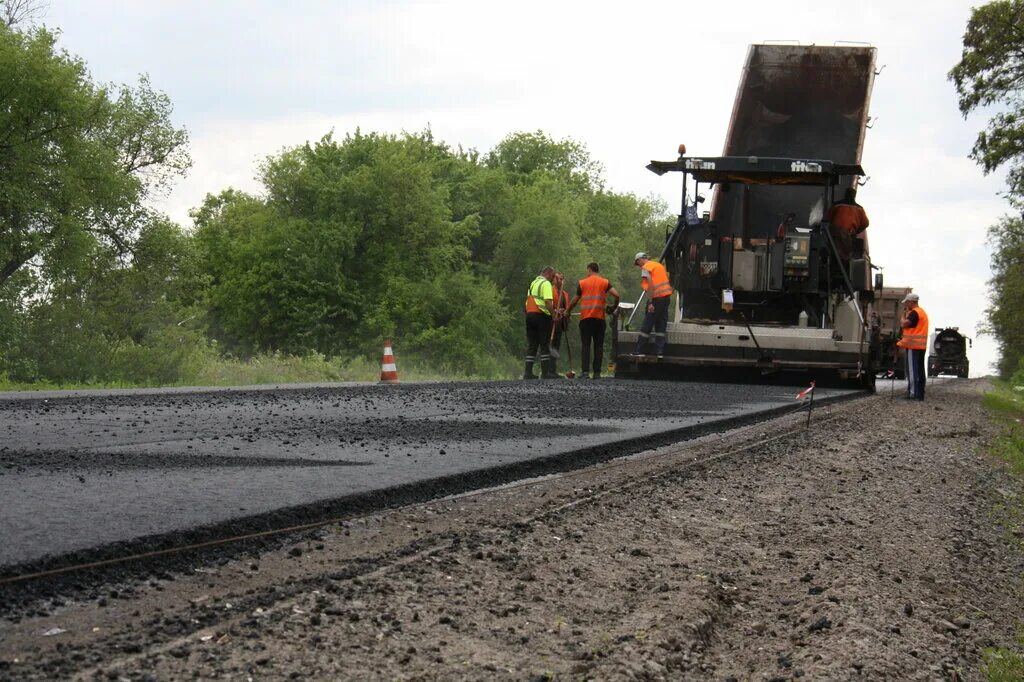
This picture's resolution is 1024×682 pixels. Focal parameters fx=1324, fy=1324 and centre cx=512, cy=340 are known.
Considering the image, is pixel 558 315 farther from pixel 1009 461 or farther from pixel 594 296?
Answer: pixel 1009 461

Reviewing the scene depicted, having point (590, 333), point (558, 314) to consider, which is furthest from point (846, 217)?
point (558, 314)

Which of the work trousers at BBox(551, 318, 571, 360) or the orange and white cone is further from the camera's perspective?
the work trousers at BBox(551, 318, 571, 360)

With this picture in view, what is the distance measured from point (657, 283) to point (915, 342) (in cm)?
454

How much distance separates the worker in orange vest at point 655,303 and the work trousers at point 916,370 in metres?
4.19

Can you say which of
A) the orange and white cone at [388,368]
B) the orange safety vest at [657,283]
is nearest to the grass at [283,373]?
the orange and white cone at [388,368]

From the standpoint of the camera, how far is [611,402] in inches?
559

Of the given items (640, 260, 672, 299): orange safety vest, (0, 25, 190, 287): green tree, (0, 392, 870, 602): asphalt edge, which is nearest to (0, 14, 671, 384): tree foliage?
(0, 25, 190, 287): green tree

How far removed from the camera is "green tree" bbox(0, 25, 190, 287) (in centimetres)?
3166

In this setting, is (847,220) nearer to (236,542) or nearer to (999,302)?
(236,542)

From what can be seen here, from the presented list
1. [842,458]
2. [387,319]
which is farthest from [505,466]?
[387,319]

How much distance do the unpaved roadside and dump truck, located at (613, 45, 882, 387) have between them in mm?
11935

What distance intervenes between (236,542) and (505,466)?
9.42 ft

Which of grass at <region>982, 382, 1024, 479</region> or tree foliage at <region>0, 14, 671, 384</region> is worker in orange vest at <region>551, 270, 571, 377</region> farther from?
tree foliage at <region>0, 14, 671, 384</region>

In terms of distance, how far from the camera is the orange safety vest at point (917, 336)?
2091 cm
